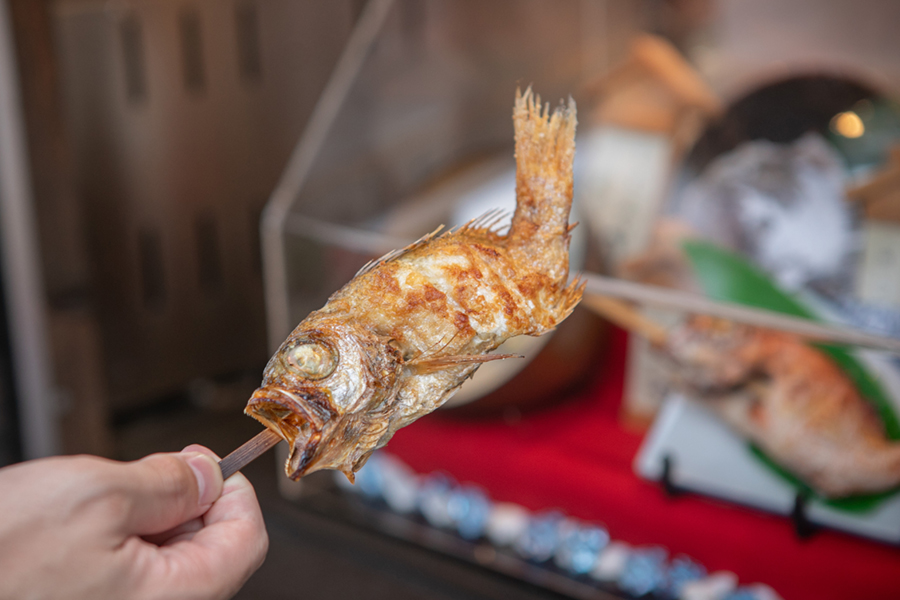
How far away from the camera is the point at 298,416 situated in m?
0.56

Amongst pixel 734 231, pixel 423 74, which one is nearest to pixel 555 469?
pixel 734 231

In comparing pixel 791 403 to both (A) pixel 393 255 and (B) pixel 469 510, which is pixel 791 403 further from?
(A) pixel 393 255

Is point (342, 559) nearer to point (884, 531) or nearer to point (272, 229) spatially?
point (272, 229)

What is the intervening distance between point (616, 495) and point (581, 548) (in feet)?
0.38

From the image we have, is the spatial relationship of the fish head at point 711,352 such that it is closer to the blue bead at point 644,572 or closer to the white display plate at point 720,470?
the white display plate at point 720,470

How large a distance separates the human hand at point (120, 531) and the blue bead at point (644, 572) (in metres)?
0.89

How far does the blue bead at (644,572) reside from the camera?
1316 mm

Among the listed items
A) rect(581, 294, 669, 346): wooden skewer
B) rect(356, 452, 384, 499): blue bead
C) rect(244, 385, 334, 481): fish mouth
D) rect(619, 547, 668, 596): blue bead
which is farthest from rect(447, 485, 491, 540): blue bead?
rect(244, 385, 334, 481): fish mouth

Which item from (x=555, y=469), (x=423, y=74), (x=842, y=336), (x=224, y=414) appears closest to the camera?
(x=842, y=336)

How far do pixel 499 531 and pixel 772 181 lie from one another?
2.80 ft

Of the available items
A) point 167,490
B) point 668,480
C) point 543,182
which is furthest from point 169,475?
point 668,480

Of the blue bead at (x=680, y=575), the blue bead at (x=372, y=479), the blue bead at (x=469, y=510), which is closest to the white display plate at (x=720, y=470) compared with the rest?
the blue bead at (x=680, y=575)

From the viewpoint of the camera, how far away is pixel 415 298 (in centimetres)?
62

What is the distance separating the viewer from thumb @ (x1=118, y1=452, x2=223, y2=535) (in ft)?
1.78
